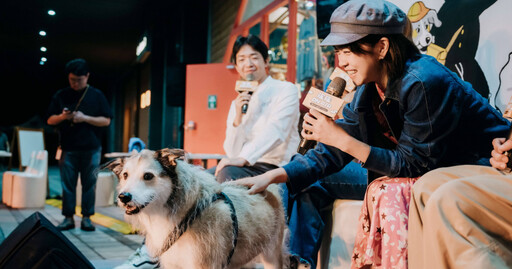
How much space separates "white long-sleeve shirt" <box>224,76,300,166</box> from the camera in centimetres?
253

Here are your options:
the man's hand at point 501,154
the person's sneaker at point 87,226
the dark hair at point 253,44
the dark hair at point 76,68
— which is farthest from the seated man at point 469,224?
the dark hair at point 76,68

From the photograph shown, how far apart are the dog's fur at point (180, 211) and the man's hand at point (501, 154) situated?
0.94 metres

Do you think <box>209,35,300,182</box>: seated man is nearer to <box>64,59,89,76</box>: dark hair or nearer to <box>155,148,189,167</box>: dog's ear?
<box>155,148,189,167</box>: dog's ear

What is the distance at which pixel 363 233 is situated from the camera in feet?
5.23

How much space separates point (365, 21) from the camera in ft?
4.66

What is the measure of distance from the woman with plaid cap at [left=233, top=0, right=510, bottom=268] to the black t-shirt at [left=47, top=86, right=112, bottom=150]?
3411 mm

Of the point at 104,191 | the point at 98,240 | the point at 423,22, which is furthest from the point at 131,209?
the point at 104,191

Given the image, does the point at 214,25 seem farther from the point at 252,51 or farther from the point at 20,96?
the point at 20,96

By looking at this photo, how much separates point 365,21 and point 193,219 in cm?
94

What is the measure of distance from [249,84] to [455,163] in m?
1.50

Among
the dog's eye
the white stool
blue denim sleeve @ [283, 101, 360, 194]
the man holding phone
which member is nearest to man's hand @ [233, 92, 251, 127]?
blue denim sleeve @ [283, 101, 360, 194]

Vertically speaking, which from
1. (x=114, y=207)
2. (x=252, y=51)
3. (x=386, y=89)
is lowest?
(x=114, y=207)

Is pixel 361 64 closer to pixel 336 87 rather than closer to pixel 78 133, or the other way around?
pixel 336 87

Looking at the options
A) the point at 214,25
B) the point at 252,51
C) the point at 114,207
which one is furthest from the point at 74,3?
the point at 252,51
